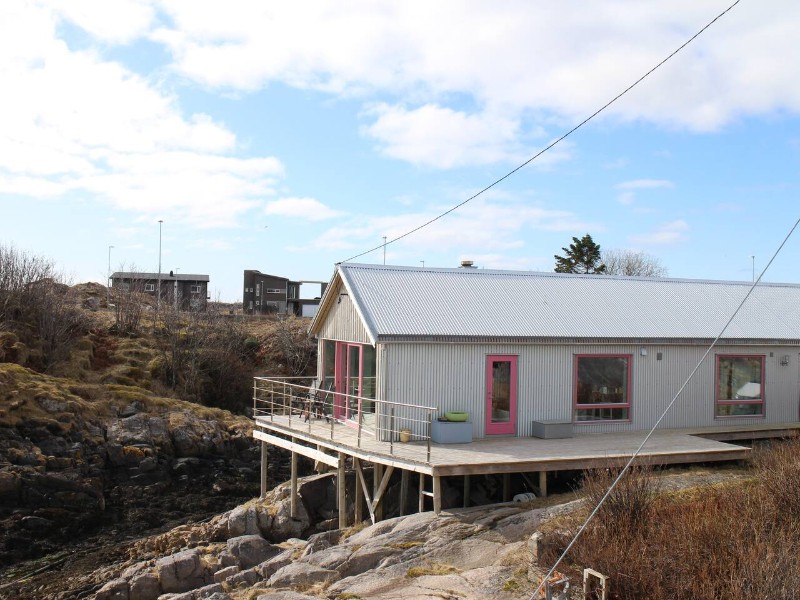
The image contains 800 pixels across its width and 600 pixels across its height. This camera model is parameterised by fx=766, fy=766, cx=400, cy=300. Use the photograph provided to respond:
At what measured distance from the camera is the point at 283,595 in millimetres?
12414

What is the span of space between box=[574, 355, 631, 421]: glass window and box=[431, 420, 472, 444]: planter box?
3625mm

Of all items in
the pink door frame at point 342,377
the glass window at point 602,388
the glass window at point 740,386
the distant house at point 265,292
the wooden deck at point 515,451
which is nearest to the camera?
the wooden deck at point 515,451

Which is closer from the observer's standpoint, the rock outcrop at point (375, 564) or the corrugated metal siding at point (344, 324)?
the rock outcrop at point (375, 564)

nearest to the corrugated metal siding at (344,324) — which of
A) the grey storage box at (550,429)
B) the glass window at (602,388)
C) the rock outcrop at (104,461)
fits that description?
the grey storage box at (550,429)

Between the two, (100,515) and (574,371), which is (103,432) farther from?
(574,371)

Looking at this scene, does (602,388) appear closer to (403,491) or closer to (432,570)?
(403,491)

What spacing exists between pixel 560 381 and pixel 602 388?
55.9 inches

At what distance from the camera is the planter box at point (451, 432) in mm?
17734

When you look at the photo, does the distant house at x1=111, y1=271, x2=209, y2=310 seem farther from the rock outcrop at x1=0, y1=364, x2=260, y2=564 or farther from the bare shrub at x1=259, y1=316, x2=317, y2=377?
the rock outcrop at x1=0, y1=364, x2=260, y2=564

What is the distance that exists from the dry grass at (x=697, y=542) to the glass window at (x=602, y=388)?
300 inches

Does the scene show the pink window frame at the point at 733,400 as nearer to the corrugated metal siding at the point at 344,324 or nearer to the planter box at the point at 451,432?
the planter box at the point at 451,432

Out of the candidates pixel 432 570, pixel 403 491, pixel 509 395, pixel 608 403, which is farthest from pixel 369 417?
pixel 432 570

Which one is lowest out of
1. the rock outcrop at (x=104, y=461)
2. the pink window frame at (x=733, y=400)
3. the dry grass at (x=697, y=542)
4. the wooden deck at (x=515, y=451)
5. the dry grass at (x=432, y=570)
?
the rock outcrop at (x=104, y=461)

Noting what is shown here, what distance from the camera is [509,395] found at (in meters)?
19.2
